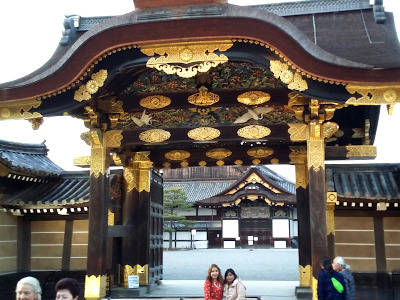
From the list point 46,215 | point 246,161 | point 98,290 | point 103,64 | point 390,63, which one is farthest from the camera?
point 46,215

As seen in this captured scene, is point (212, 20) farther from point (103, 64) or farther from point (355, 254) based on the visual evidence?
point (355, 254)

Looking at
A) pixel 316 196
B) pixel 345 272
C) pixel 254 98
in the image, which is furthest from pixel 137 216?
pixel 345 272

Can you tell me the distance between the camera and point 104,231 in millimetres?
8188

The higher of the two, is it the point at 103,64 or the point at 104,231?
the point at 103,64

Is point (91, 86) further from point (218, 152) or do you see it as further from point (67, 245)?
point (67, 245)

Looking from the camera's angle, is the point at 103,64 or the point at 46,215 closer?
the point at 103,64

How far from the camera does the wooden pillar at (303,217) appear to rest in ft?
31.4

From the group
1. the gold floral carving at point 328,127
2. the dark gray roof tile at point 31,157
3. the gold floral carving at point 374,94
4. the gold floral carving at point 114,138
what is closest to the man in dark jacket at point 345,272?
the gold floral carving at point 374,94

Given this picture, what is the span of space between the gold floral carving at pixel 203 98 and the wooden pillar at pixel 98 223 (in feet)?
Result: 6.24

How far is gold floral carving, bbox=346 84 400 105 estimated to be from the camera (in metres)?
6.76

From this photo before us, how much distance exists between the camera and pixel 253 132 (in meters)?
8.35

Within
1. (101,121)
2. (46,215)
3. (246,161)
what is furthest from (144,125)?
(46,215)

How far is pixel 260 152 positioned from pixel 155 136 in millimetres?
2730

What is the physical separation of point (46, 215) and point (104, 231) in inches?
143
